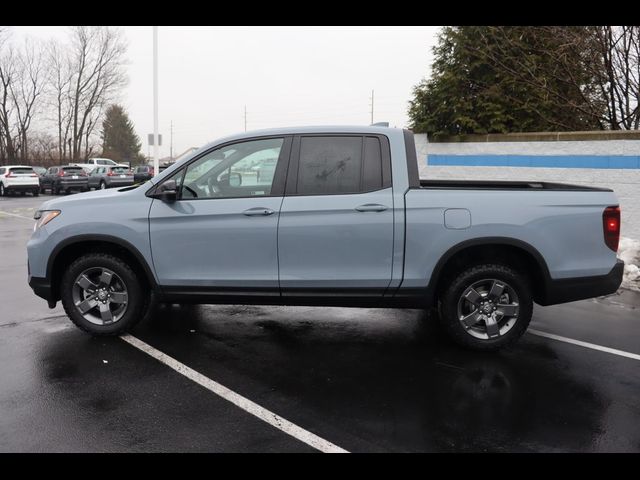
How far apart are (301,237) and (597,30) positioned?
8399 millimetres

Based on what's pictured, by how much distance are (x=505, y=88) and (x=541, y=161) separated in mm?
2291

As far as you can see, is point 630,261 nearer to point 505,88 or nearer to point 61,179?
point 505,88

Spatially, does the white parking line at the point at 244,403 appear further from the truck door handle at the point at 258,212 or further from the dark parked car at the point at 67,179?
the dark parked car at the point at 67,179

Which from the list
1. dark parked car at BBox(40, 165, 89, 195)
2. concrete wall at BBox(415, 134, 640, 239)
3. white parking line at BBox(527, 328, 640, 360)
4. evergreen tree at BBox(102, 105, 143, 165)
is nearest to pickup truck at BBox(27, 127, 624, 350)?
white parking line at BBox(527, 328, 640, 360)

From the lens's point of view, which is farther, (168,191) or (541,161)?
(541,161)

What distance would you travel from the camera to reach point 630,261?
7.98 metres

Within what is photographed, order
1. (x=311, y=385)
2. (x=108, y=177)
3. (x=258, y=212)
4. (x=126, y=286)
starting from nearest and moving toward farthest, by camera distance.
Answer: (x=311, y=385), (x=258, y=212), (x=126, y=286), (x=108, y=177)

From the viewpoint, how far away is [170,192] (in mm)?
4684

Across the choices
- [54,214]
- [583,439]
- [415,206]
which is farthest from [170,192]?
[583,439]

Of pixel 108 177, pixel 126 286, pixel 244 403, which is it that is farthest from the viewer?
pixel 108 177

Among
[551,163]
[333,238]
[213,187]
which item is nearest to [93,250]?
[213,187]

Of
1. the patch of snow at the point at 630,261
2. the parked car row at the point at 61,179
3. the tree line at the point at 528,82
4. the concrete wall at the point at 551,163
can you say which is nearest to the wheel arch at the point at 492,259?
the patch of snow at the point at 630,261

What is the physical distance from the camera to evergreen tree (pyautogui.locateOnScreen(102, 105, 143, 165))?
240ft

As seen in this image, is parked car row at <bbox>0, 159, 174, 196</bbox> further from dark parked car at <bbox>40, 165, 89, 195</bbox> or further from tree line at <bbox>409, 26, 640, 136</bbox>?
tree line at <bbox>409, 26, 640, 136</bbox>
